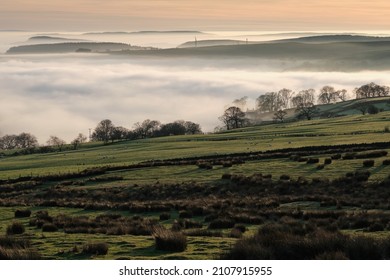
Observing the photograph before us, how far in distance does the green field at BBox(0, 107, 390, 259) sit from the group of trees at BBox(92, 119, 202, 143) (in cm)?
8270

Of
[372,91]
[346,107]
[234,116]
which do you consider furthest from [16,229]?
[372,91]

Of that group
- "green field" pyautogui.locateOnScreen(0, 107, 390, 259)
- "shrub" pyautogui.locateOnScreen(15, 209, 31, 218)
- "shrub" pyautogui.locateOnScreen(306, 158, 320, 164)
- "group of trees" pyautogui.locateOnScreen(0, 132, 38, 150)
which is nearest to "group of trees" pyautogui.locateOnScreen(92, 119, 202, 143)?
"group of trees" pyautogui.locateOnScreen(0, 132, 38, 150)

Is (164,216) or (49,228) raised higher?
(49,228)

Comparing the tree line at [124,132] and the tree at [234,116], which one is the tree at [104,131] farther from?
the tree at [234,116]

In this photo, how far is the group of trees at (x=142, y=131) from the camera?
453ft

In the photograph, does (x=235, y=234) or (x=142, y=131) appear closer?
(x=235, y=234)

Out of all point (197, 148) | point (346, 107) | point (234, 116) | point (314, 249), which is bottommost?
point (197, 148)

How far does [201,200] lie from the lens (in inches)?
1218

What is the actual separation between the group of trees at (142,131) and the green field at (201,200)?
82.7 meters

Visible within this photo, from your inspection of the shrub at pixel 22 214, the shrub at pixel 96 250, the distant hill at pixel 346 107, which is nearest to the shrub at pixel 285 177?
the shrub at pixel 22 214

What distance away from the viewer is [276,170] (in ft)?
131

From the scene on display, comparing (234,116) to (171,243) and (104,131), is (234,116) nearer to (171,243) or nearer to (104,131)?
(104,131)

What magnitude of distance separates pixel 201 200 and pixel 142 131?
361 feet
